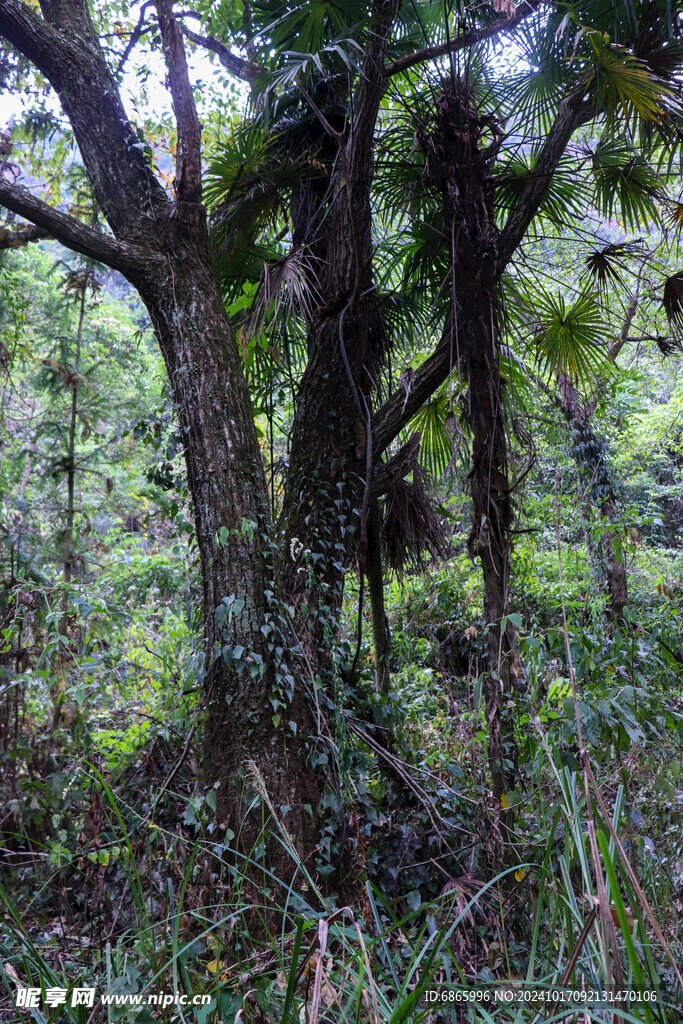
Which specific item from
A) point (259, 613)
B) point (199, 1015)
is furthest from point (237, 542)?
point (199, 1015)

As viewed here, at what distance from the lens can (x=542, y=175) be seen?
10.3 ft

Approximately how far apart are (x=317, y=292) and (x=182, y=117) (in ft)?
3.71

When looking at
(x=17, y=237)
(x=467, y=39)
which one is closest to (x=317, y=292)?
(x=467, y=39)

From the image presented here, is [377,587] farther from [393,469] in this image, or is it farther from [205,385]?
[205,385]

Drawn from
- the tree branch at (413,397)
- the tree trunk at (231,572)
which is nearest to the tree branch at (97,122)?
the tree trunk at (231,572)

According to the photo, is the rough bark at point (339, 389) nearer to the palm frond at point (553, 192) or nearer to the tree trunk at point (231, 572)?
the tree trunk at point (231, 572)

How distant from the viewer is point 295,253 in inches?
141

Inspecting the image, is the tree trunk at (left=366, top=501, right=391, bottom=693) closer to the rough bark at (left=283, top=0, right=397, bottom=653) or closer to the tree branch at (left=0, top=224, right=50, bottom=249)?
the rough bark at (left=283, top=0, right=397, bottom=653)

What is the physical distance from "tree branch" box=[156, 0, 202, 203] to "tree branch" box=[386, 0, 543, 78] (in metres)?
1.04

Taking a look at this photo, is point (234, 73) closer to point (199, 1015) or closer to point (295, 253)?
point (295, 253)

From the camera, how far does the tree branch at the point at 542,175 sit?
3.15 metres

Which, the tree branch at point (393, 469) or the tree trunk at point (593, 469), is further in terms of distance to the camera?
the tree trunk at point (593, 469)

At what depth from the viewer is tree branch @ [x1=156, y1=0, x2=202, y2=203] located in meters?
3.10

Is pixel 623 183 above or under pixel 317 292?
above
